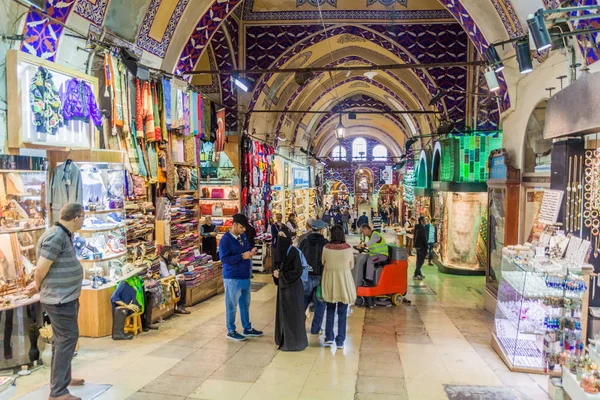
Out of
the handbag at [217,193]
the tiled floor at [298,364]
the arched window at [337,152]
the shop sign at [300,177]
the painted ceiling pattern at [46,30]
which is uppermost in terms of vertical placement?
the arched window at [337,152]

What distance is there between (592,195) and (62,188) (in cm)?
555

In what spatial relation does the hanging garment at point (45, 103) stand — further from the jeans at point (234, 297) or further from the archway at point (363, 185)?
the archway at point (363, 185)

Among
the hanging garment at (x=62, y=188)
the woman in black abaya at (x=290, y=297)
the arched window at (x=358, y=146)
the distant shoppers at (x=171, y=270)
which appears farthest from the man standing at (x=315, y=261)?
the arched window at (x=358, y=146)

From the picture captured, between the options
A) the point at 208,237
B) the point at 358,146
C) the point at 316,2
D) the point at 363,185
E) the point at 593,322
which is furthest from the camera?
the point at 363,185

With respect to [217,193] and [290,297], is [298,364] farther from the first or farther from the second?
[217,193]

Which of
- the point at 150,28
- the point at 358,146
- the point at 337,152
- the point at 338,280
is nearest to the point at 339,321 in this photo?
the point at 338,280

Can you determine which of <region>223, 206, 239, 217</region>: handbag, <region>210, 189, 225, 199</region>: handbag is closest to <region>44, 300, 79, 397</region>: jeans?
<region>223, 206, 239, 217</region>: handbag

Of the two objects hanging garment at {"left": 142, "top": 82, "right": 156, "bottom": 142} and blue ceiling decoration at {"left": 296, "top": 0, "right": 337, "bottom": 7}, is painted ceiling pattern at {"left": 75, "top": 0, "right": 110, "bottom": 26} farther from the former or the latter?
blue ceiling decoration at {"left": 296, "top": 0, "right": 337, "bottom": 7}

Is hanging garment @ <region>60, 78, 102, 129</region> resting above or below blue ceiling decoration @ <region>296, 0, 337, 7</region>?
below

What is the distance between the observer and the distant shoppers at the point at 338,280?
5234 millimetres

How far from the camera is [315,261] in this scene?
5602mm

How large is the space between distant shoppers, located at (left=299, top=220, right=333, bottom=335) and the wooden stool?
204 centimetres

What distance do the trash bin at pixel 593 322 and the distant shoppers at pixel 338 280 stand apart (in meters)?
2.25

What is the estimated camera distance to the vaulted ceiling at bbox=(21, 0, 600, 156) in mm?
6215
